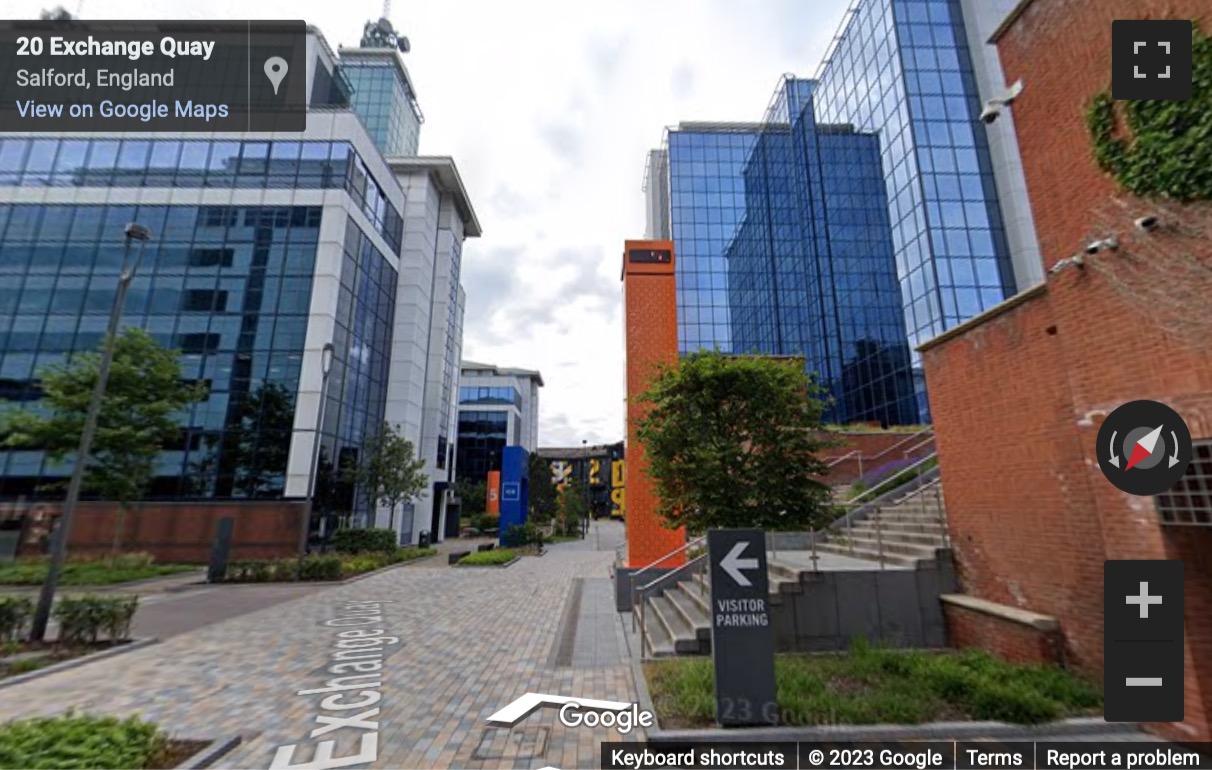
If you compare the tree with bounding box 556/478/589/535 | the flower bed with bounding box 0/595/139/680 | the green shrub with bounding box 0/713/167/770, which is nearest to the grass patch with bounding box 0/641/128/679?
the flower bed with bounding box 0/595/139/680

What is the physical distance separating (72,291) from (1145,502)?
42.0 metres

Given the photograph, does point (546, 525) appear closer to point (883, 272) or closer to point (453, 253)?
point (453, 253)

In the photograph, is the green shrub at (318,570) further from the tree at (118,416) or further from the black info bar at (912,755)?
the black info bar at (912,755)

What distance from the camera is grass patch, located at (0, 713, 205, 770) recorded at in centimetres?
392

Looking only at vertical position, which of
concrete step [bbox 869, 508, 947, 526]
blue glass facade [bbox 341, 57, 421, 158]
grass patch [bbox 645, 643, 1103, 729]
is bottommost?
grass patch [bbox 645, 643, 1103, 729]

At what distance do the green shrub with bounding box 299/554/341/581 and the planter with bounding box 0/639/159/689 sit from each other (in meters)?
9.23

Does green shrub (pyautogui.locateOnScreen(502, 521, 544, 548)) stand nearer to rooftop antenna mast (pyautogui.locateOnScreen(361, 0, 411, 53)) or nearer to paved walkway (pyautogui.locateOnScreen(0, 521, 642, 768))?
paved walkway (pyautogui.locateOnScreen(0, 521, 642, 768))

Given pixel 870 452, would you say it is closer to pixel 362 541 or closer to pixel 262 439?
pixel 362 541

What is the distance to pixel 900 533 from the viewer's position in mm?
10055

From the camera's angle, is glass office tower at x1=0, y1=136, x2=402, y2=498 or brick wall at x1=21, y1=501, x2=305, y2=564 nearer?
brick wall at x1=21, y1=501, x2=305, y2=564

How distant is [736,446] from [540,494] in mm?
40271

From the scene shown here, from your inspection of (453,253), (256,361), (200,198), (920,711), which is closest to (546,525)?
(453,253)

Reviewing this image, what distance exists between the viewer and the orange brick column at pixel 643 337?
1360 cm

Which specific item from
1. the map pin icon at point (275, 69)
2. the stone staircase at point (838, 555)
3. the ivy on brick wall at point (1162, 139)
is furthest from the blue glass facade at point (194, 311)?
the ivy on brick wall at point (1162, 139)
